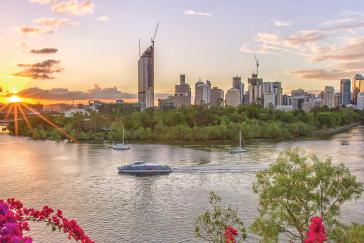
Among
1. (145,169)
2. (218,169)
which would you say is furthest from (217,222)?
(218,169)

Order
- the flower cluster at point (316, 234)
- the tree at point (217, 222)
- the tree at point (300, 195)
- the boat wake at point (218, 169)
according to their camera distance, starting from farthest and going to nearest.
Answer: the boat wake at point (218, 169), the tree at point (300, 195), the tree at point (217, 222), the flower cluster at point (316, 234)

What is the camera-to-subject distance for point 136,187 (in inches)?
1380

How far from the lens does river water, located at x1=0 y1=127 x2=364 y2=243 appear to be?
23.5 m

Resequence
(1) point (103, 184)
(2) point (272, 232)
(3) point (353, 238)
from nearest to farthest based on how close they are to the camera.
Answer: (3) point (353, 238), (2) point (272, 232), (1) point (103, 184)

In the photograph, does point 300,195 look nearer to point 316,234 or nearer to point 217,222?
point 217,222

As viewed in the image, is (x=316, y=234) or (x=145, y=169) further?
(x=145, y=169)

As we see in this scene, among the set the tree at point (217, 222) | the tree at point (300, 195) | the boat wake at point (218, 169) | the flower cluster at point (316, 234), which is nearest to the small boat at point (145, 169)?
the boat wake at point (218, 169)

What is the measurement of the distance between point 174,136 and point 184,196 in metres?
46.9

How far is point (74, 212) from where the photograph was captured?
26.5m

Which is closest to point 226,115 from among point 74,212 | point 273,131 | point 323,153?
point 273,131

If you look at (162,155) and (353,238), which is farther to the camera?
(162,155)

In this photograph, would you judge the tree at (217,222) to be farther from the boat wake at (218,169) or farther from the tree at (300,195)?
the boat wake at (218,169)

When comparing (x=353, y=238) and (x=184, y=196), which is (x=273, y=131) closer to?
(x=184, y=196)

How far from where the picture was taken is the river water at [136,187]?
23.5m
